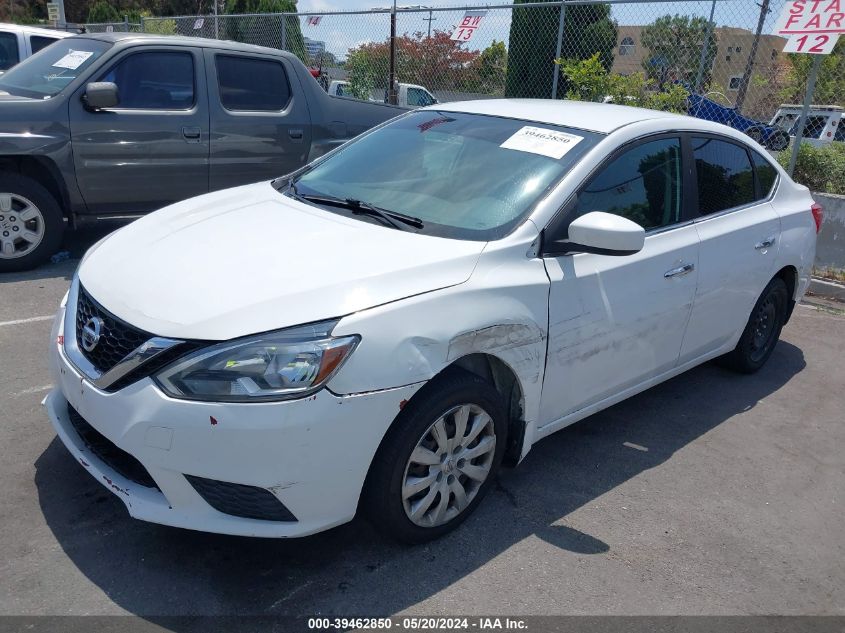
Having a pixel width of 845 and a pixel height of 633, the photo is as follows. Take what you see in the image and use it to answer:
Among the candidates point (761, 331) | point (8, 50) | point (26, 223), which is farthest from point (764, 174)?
point (8, 50)

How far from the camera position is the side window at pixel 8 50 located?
9.40 metres

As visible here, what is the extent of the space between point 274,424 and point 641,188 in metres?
2.30

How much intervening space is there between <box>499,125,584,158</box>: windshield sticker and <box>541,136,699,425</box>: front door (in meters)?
0.21

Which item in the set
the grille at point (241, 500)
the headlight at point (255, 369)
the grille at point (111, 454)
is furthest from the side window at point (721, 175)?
the grille at point (111, 454)

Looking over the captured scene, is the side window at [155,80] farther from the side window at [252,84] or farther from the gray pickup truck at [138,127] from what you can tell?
the side window at [252,84]

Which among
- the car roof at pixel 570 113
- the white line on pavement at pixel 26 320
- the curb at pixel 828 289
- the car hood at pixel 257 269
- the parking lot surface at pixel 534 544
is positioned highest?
the car roof at pixel 570 113

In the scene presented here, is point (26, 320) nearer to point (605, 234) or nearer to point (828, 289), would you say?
point (605, 234)

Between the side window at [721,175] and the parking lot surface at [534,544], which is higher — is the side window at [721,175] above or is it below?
above

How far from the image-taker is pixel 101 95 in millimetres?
5848

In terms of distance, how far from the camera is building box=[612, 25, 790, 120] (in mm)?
9750

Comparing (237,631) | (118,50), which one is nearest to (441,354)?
(237,631)

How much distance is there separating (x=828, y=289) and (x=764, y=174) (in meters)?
2.97

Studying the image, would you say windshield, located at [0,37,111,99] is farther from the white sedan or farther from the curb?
the curb

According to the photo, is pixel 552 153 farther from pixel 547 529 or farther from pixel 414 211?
pixel 547 529
